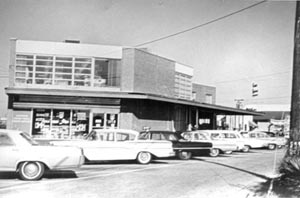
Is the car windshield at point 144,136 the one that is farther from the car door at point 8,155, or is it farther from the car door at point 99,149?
the car door at point 8,155

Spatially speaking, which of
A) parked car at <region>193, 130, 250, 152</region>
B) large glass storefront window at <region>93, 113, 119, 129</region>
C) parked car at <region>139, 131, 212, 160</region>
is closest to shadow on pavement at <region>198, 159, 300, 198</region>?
parked car at <region>139, 131, 212, 160</region>

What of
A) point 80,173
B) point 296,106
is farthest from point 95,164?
point 296,106

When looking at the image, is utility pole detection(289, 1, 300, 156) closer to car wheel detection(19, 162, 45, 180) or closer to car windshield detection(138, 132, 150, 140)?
car wheel detection(19, 162, 45, 180)

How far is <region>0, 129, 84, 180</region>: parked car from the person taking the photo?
877 centimetres

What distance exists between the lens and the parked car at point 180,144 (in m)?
14.7

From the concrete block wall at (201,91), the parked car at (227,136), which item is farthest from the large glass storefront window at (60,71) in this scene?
the concrete block wall at (201,91)

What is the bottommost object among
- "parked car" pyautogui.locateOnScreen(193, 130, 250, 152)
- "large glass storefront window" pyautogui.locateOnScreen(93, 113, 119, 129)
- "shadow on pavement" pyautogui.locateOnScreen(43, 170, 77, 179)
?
"shadow on pavement" pyautogui.locateOnScreen(43, 170, 77, 179)

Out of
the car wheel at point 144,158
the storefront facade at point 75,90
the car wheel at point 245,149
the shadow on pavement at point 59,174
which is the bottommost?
the car wheel at point 245,149

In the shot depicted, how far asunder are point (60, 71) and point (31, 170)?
1229 centimetres

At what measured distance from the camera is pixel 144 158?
44.3ft

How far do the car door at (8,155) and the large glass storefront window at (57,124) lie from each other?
36.1 ft

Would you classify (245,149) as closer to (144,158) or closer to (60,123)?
(144,158)

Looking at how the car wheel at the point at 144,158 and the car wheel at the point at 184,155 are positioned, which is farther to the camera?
the car wheel at the point at 184,155

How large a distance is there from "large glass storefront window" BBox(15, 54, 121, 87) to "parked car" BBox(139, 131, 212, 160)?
7.33 metres
